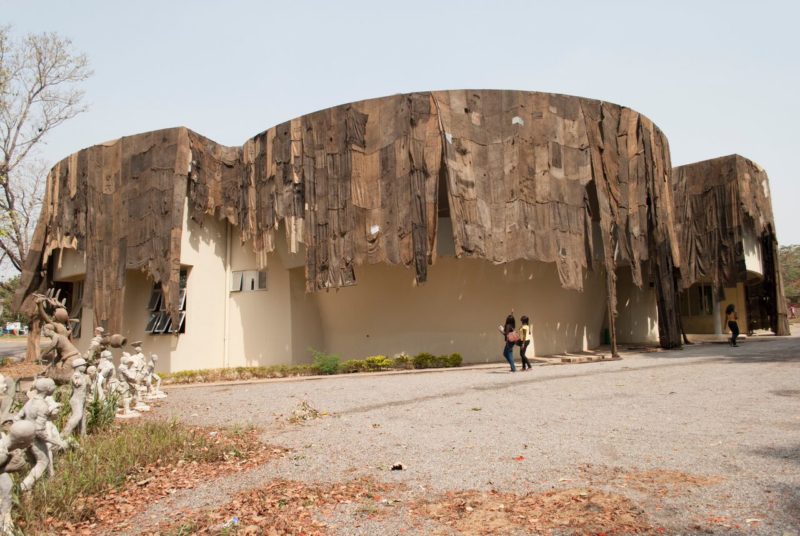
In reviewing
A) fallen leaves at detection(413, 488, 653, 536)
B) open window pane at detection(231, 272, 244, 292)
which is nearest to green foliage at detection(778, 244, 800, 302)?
open window pane at detection(231, 272, 244, 292)

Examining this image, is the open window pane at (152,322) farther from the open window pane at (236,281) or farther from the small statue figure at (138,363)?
the small statue figure at (138,363)

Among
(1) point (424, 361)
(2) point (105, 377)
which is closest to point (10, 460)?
(2) point (105, 377)

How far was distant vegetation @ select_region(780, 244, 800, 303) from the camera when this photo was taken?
4698 cm

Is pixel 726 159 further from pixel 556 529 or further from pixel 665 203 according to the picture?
pixel 556 529

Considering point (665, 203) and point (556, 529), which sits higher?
point (665, 203)

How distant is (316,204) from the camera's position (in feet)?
61.0

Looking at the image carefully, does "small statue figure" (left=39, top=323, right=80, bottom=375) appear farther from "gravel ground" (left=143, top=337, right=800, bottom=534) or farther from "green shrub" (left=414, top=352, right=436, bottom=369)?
"green shrub" (left=414, top=352, right=436, bottom=369)

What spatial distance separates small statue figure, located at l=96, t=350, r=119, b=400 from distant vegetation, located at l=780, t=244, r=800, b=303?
161 feet

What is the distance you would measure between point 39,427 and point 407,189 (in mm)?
13235

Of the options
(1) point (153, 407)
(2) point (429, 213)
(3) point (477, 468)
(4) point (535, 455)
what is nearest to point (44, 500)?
(3) point (477, 468)

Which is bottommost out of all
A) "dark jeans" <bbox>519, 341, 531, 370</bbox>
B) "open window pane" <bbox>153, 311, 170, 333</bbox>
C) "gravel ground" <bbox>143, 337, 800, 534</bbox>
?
"gravel ground" <bbox>143, 337, 800, 534</bbox>

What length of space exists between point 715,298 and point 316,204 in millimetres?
18821

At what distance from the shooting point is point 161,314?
21.3 metres

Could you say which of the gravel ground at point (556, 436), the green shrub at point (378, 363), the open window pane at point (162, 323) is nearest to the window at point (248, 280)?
the open window pane at point (162, 323)
